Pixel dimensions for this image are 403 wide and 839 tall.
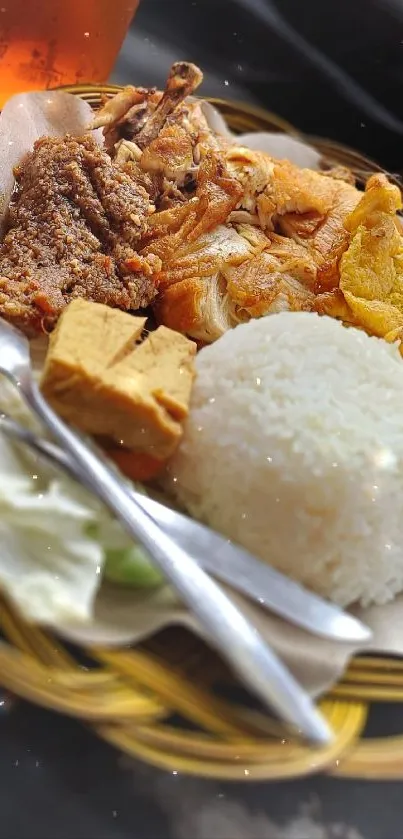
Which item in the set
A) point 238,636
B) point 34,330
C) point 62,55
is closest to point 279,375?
point 34,330

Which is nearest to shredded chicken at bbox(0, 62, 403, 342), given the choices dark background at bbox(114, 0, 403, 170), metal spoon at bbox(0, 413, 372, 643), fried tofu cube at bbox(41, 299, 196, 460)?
fried tofu cube at bbox(41, 299, 196, 460)

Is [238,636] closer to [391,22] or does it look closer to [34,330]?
[34,330]

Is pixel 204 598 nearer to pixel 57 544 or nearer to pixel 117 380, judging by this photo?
pixel 57 544

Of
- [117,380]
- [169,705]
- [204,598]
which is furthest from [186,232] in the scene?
[169,705]

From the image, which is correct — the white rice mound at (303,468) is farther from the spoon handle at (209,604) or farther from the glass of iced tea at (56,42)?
the glass of iced tea at (56,42)

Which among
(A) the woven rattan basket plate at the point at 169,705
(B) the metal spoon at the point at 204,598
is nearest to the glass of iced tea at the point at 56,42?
(B) the metal spoon at the point at 204,598

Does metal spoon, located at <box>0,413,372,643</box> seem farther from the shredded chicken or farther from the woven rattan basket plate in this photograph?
the shredded chicken
